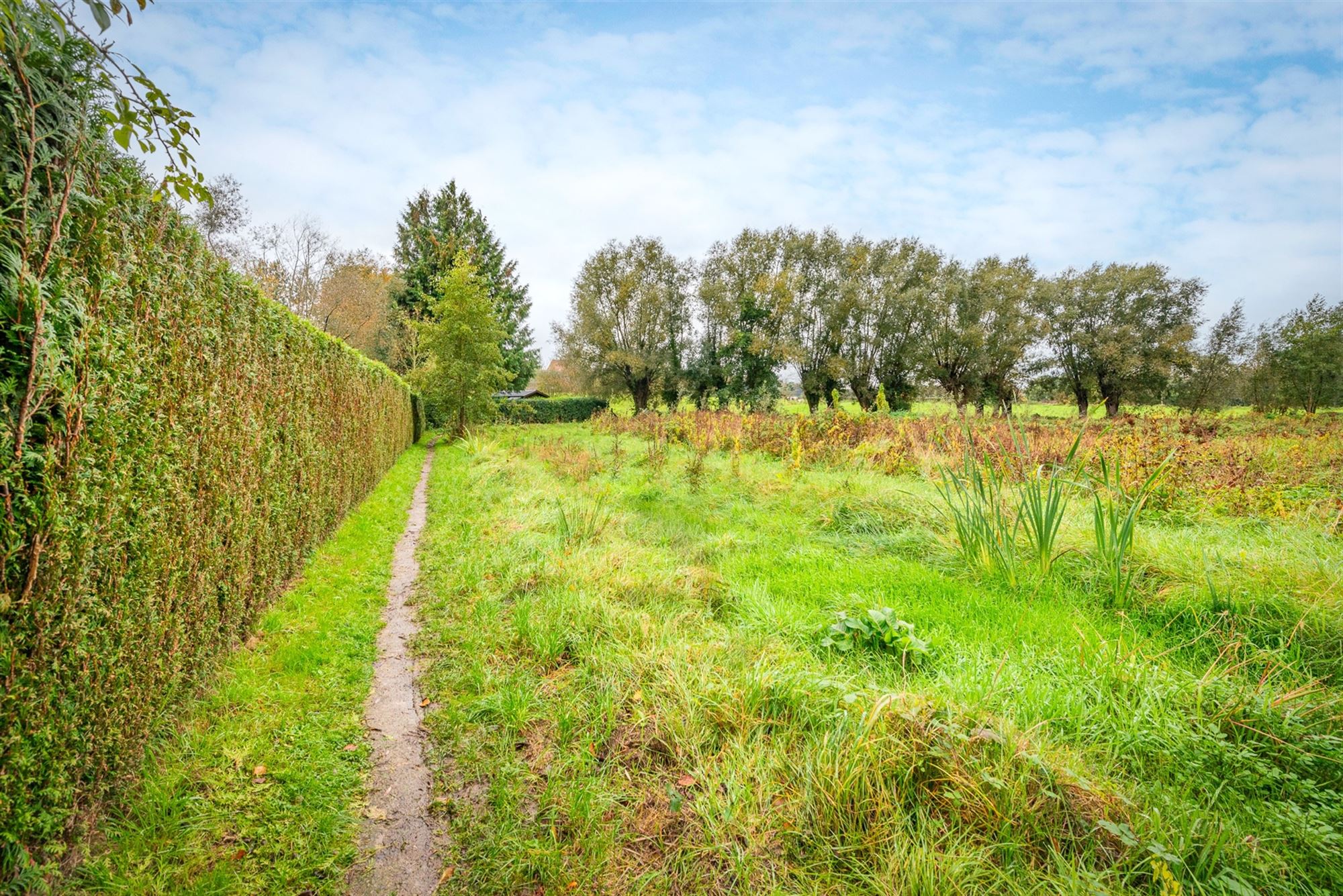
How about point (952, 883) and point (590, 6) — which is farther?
point (590, 6)

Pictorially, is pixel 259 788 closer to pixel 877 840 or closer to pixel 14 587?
pixel 14 587

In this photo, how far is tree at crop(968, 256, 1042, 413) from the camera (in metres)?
25.4

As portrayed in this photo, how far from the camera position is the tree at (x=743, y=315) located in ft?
90.9

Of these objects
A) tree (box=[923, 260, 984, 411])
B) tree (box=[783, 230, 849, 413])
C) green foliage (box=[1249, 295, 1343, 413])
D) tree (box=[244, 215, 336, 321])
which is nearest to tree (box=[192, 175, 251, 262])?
tree (box=[244, 215, 336, 321])

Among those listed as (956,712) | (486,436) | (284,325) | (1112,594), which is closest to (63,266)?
(284,325)

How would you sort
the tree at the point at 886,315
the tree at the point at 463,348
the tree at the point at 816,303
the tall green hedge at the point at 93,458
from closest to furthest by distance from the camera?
the tall green hedge at the point at 93,458, the tree at the point at 463,348, the tree at the point at 886,315, the tree at the point at 816,303

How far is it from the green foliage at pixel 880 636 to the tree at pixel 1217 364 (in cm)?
3133

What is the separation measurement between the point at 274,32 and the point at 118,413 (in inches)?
202

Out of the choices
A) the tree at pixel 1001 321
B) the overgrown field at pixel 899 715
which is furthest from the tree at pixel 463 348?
the tree at pixel 1001 321

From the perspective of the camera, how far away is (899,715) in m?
2.36

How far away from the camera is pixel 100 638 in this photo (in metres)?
2.06

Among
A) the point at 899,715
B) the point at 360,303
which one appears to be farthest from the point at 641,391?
the point at 899,715

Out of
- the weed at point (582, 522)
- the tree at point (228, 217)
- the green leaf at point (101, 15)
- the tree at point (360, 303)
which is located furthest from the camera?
the tree at point (360, 303)

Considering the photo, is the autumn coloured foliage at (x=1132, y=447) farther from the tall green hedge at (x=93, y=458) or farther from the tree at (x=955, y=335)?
the tree at (x=955, y=335)
